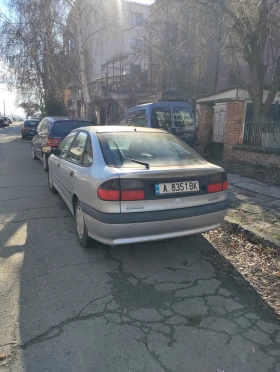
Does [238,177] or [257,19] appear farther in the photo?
[257,19]

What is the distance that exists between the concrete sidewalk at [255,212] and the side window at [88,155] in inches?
91.9

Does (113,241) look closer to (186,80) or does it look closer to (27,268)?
(27,268)

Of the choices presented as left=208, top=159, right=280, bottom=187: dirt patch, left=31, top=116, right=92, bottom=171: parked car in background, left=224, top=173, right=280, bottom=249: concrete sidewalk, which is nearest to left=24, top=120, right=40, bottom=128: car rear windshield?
left=31, top=116, right=92, bottom=171: parked car in background

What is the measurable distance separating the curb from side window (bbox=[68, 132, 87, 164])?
243cm

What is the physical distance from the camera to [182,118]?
8922 millimetres

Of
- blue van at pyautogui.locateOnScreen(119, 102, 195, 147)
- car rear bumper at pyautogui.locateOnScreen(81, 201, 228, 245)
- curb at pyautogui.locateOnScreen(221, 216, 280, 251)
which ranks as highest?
blue van at pyautogui.locateOnScreen(119, 102, 195, 147)

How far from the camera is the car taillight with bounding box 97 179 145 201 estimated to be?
2.95 meters

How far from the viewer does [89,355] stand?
2086 mm

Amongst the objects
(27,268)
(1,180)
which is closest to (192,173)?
(27,268)

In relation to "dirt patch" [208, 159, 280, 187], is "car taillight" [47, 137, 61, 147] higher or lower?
higher

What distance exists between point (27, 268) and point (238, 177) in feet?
19.6

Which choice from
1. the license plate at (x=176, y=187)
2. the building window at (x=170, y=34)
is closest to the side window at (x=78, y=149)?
the license plate at (x=176, y=187)

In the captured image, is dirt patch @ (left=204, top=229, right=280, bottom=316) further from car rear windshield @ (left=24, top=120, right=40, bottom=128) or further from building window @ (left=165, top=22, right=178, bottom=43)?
car rear windshield @ (left=24, top=120, right=40, bottom=128)

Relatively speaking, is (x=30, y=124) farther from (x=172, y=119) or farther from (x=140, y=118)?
(x=172, y=119)
